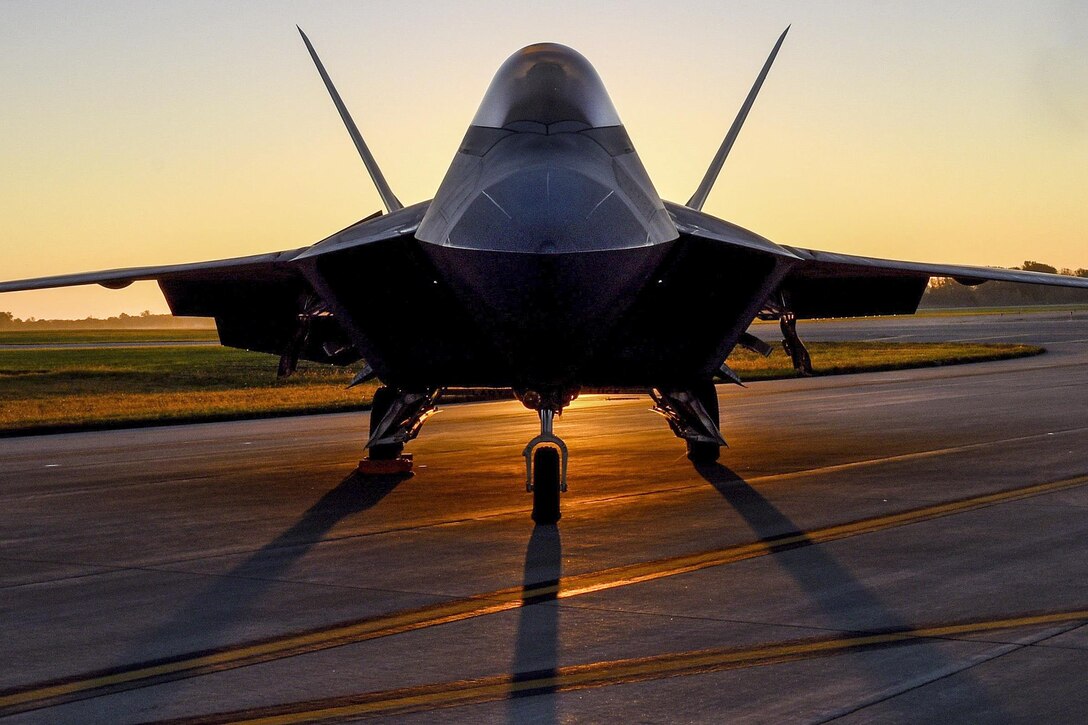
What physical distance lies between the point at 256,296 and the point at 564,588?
23.3ft

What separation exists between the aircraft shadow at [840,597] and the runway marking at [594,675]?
278 millimetres

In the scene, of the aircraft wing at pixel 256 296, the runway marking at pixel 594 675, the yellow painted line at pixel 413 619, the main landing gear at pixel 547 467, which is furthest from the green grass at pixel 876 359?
the runway marking at pixel 594 675

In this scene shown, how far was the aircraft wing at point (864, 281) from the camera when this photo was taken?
12.8 meters

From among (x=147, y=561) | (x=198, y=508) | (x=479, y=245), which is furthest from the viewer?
(x=198, y=508)

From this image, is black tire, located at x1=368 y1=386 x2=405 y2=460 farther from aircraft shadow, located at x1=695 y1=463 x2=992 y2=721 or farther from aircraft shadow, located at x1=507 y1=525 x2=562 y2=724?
aircraft shadow, located at x1=507 y1=525 x2=562 y2=724

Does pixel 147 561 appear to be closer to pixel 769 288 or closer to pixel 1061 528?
pixel 769 288

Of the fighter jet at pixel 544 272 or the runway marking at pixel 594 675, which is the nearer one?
the runway marking at pixel 594 675

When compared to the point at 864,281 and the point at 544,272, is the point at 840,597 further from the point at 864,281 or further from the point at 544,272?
the point at 864,281

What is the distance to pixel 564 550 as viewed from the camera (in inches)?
368

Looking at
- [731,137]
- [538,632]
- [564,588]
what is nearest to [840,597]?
[564,588]

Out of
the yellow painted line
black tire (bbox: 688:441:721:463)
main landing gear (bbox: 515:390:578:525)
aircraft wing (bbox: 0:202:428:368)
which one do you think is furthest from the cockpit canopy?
black tire (bbox: 688:441:721:463)

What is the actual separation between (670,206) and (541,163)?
245cm

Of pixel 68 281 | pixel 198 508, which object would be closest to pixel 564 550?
pixel 198 508

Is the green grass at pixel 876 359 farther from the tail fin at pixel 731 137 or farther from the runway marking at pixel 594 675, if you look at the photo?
the runway marking at pixel 594 675
